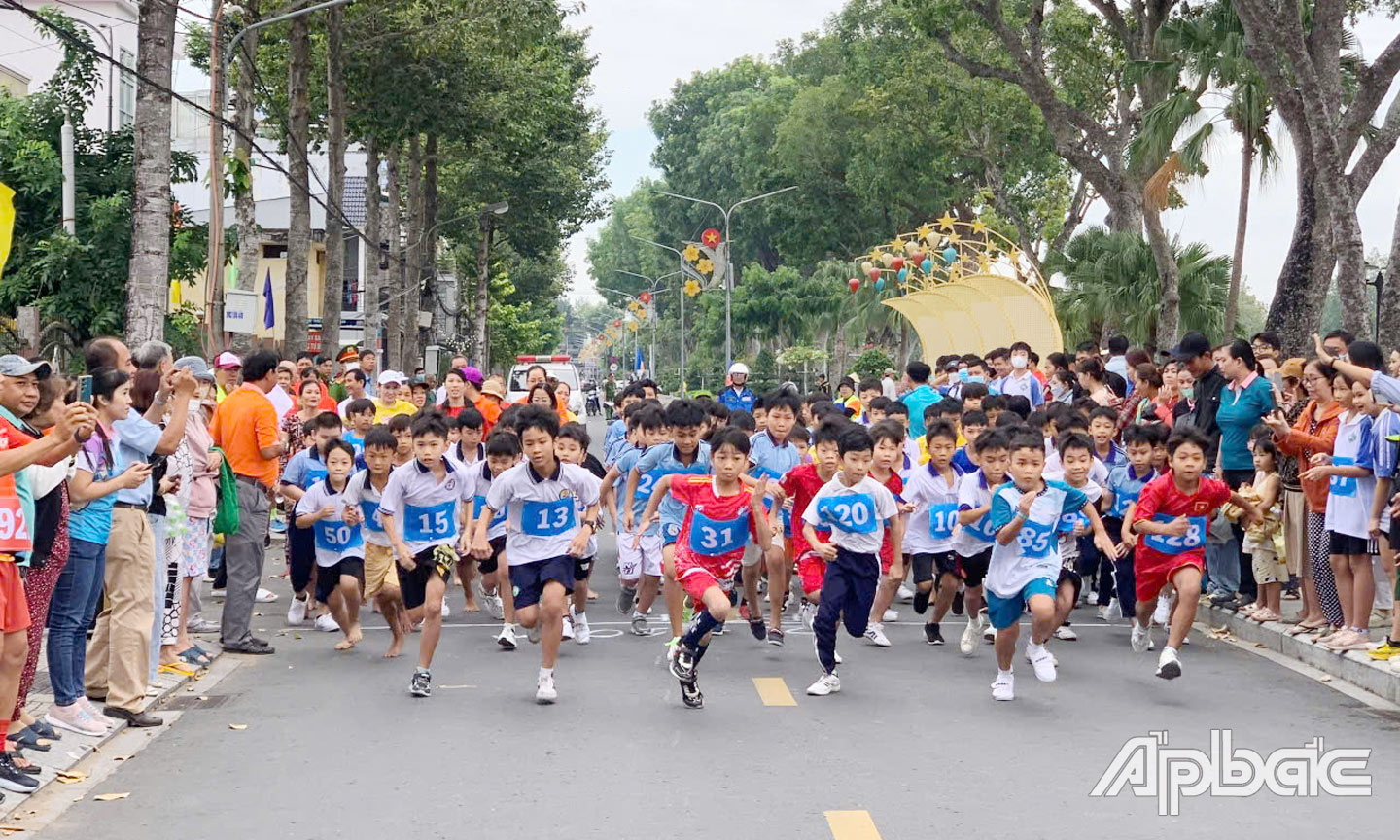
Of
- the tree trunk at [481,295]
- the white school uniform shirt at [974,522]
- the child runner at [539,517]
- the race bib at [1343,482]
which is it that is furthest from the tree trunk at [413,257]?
the race bib at [1343,482]

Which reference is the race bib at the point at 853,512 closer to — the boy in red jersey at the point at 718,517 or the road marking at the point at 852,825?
the boy in red jersey at the point at 718,517

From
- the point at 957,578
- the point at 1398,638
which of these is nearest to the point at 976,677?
the point at 957,578

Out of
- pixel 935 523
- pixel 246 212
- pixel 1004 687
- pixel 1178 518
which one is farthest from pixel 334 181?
pixel 1004 687

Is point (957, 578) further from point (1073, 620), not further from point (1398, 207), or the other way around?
point (1398, 207)

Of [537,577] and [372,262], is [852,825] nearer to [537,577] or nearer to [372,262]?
[537,577]

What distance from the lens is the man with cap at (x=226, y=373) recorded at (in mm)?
12758

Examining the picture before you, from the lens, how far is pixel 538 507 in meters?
9.41

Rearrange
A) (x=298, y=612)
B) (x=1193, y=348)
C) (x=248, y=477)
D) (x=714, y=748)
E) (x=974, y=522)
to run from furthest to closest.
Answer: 1. (x=1193, y=348)
2. (x=298, y=612)
3. (x=248, y=477)
4. (x=974, y=522)
5. (x=714, y=748)

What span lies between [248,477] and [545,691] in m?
3.16

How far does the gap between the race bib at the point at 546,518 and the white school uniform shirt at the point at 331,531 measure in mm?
1870

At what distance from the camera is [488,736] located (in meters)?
8.09

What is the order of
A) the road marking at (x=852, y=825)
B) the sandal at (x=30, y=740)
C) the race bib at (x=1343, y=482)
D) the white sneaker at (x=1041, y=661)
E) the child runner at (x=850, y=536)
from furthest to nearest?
the race bib at (x=1343, y=482), the child runner at (x=850, y=536), the white sneaker at (x=1041, y=661), the sandal at (x=30, y=740), the road marking at (x=852, y=825)

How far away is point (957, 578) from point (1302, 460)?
2.51 metres

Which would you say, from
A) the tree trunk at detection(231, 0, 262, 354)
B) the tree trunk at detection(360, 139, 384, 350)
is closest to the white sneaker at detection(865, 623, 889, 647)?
the tree trunk at detection(231, 0, 262, 354)
